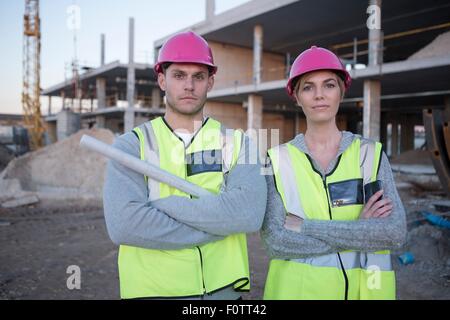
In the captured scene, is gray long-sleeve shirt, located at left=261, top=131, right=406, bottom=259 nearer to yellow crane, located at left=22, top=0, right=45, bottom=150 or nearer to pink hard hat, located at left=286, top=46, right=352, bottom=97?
pink hard hat, located at left=286, top=46, right=352, bottom=97

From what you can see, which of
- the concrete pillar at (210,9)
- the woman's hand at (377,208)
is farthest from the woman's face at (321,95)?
the concrete pillar at (210,9)

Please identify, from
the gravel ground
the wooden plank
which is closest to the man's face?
the gravel ground

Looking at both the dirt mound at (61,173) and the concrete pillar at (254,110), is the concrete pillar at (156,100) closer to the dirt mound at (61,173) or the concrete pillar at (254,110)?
the concrete pillar at (254,110)

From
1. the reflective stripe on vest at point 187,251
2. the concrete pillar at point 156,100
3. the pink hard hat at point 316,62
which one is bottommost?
the reflective stripe on vest at point 187,251

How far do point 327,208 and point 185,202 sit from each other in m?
0.79

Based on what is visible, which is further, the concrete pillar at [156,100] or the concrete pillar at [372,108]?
the concrete pillar at [156,100]

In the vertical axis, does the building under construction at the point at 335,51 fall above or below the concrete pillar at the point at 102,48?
below

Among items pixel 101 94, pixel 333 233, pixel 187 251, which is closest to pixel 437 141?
pixel 333 233

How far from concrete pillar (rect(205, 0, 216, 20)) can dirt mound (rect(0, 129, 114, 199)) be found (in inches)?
424

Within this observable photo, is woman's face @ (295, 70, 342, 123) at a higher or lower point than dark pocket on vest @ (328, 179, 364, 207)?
higher

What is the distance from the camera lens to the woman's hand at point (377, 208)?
1.92m

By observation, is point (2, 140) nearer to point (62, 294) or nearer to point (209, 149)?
point (62, 294)

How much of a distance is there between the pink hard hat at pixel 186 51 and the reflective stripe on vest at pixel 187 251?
1.16 ft

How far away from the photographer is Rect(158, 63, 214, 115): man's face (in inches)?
80.3
